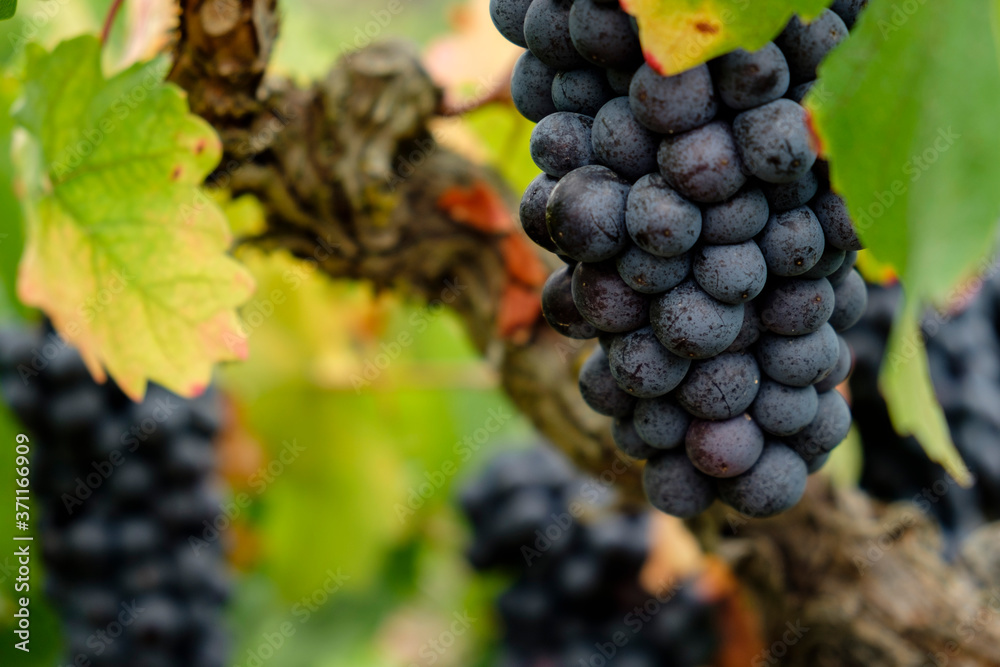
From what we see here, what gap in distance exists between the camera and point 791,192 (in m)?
0.46

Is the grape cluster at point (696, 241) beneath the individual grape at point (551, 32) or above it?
beneath

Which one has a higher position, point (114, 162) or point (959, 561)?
point (114, 162)

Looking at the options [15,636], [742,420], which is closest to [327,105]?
[742,420]

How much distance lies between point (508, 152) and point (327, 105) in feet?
0.98

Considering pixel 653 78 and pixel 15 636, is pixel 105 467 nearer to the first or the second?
pixel 15 636

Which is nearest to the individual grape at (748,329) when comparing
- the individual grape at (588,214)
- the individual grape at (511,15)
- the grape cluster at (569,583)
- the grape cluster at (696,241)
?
the grape cluster at (696,241)

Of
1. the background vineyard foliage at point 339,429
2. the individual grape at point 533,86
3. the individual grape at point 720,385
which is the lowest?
the background vineyard foliage at point 339,429

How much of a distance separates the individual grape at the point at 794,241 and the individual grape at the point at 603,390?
0.43 feet

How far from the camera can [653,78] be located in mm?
422

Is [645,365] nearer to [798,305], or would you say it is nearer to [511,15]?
[798,305]

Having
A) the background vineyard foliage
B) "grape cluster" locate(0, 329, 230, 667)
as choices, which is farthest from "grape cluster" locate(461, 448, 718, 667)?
"grape cluster" locate(0, 329, 230, 667)

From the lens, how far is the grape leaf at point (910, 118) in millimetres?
398

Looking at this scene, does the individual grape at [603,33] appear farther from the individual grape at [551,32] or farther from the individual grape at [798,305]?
the individual grape at [798,305]

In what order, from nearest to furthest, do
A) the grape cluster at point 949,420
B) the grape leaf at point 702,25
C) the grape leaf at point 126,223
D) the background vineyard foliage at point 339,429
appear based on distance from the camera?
the grape leaf at point 702,25
the grape leaf at point 126,223
the grape cluster at point 949,420
the background vineyard foliage at point 339,429
